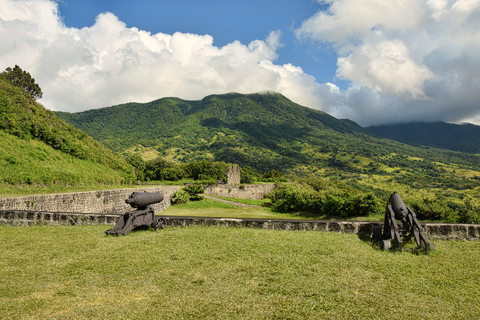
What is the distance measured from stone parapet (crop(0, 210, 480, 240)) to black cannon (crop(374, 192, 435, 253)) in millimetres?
849

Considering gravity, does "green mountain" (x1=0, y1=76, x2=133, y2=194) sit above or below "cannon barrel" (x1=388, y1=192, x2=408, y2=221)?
above

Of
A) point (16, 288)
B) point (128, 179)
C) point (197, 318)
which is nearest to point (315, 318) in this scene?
point (197, 318)

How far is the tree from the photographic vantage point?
36.2 m

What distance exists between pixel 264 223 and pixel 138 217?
3.83m

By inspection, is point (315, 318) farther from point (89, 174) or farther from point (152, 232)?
point (89, 174)

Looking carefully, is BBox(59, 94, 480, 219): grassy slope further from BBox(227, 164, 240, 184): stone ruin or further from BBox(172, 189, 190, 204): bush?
BBox(172, 189, 190, 204): bush

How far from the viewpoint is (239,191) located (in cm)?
3934

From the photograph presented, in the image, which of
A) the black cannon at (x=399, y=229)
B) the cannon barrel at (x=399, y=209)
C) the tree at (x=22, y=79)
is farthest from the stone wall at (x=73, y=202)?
the tree at (x=22, y=79)

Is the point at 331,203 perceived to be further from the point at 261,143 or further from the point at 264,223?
the point at 261,143

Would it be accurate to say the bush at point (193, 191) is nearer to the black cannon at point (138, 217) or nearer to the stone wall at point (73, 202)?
the stone wall at point (73, 202)

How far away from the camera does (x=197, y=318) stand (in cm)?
359

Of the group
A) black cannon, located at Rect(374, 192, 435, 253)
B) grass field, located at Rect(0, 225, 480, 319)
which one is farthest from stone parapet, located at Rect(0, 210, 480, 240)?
black cannon, located at Rect(374, 192, 435, 253)

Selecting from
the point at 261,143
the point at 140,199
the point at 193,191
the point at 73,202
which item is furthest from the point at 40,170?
the point at 261,143

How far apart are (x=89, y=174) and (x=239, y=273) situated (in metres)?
24.3
